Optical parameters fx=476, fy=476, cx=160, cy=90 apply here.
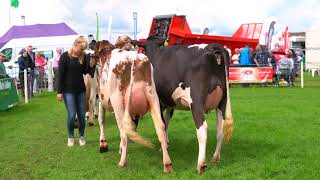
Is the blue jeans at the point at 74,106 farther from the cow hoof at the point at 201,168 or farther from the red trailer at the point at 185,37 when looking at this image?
the red trailer at the point at 185,37

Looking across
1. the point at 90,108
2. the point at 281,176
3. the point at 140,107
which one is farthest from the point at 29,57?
the point at 281,176

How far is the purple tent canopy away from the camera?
1225 inches

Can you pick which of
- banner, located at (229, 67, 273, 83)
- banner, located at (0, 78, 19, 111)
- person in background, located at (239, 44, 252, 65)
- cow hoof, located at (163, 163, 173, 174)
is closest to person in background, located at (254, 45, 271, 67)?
person in background, located at (239, 44, 252, 65)

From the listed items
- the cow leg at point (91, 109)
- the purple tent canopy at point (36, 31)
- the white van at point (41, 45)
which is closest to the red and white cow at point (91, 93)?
the cow leg at point (91, 109)

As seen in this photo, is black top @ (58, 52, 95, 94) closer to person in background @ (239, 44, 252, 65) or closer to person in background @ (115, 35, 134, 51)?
person in background @ (115, 35, 134, 51)

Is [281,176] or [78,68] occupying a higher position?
[78,68]

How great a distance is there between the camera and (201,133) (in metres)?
6.35

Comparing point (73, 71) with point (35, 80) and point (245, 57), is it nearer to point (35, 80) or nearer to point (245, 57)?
point (35, 80)

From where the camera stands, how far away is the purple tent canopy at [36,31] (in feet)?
102

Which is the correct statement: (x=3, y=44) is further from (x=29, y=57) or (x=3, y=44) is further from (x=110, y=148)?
(x=110, y=148)

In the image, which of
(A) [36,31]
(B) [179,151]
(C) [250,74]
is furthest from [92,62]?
(A) [36,31]

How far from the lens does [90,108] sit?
1080 centimetres

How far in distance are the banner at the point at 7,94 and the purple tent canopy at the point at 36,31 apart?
1642 cm

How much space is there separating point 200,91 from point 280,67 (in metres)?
16.7
